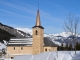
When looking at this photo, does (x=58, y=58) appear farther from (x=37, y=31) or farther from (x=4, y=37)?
(x=4, y=37)

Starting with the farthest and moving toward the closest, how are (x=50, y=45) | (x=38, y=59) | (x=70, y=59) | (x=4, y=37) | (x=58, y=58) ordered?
(x=4, y=37) → (x=50, y=45) → (x=38, y=59) → (x=58, y=58) → (x=70, y=59)

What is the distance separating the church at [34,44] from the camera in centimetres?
6625

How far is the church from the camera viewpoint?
6625 centimetres

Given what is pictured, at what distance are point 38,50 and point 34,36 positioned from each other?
4462 millimetres

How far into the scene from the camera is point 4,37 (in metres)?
146

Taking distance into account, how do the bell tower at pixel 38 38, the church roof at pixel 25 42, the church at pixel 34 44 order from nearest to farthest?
the bell tower at pixel 38 38 → the church at pixel 34 44 → the church roof at pixel 25 42

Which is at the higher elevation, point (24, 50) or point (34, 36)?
point (34, 36)

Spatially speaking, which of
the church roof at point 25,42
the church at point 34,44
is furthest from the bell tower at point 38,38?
the church roof at point 25,42

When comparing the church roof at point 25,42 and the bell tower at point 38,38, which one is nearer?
the bell tower at point 38,38

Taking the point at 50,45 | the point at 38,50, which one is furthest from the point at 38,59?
the point at 50,45

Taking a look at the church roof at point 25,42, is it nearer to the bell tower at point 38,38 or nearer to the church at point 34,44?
the church at point 34,44

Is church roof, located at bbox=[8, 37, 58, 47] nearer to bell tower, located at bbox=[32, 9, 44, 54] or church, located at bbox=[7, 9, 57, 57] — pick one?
church, located at bbox=[7, 9, 57, 57]

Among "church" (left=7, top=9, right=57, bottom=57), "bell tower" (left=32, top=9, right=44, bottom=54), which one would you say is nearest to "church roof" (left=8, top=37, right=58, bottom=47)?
"church" (left=7, top=9, right=57, bottom=57)

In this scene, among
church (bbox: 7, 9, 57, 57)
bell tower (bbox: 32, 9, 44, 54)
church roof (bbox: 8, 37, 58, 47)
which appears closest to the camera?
bell tower (bbox: 32, 9, 44, 54)
